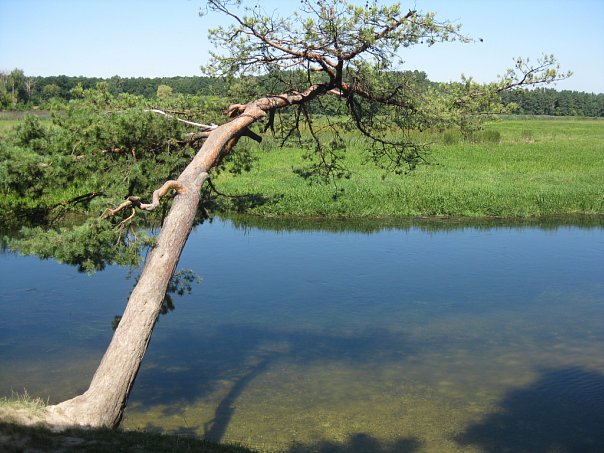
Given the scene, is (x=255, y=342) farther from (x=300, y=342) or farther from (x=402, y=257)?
(x=402, y=257)

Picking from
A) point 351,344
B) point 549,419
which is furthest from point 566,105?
point 549,419

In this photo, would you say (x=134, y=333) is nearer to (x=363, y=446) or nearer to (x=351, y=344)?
(x=363, y=446)

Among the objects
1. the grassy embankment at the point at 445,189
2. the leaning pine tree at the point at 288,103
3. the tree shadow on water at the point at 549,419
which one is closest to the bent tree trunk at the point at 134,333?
the leaning pine tree at the point at 288,103

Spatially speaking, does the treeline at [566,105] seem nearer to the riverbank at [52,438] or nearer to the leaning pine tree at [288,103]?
the leaning pine tree at [288,103]

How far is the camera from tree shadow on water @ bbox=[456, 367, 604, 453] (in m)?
7.66

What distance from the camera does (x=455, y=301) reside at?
1255cm

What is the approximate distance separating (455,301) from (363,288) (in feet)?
5.79

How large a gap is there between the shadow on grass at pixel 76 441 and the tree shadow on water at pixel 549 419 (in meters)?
3.78

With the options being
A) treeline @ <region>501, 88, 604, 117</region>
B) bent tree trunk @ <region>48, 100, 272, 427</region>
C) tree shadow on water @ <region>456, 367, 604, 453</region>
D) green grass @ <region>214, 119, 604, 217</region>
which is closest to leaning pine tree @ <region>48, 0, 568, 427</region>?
bent tree trunk @ <region>48, 100, 272, 427</region>

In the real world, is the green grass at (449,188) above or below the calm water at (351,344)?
above

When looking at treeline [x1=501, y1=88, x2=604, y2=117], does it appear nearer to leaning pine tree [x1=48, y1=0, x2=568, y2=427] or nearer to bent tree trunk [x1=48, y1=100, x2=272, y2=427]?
leaning pine tree [x1=48, y1=0, x2=568, y2=427]

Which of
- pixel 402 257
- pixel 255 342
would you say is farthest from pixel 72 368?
pixel 402 257

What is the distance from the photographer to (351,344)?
34.9 ft

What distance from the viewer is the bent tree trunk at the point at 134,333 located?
5379 millimetres
